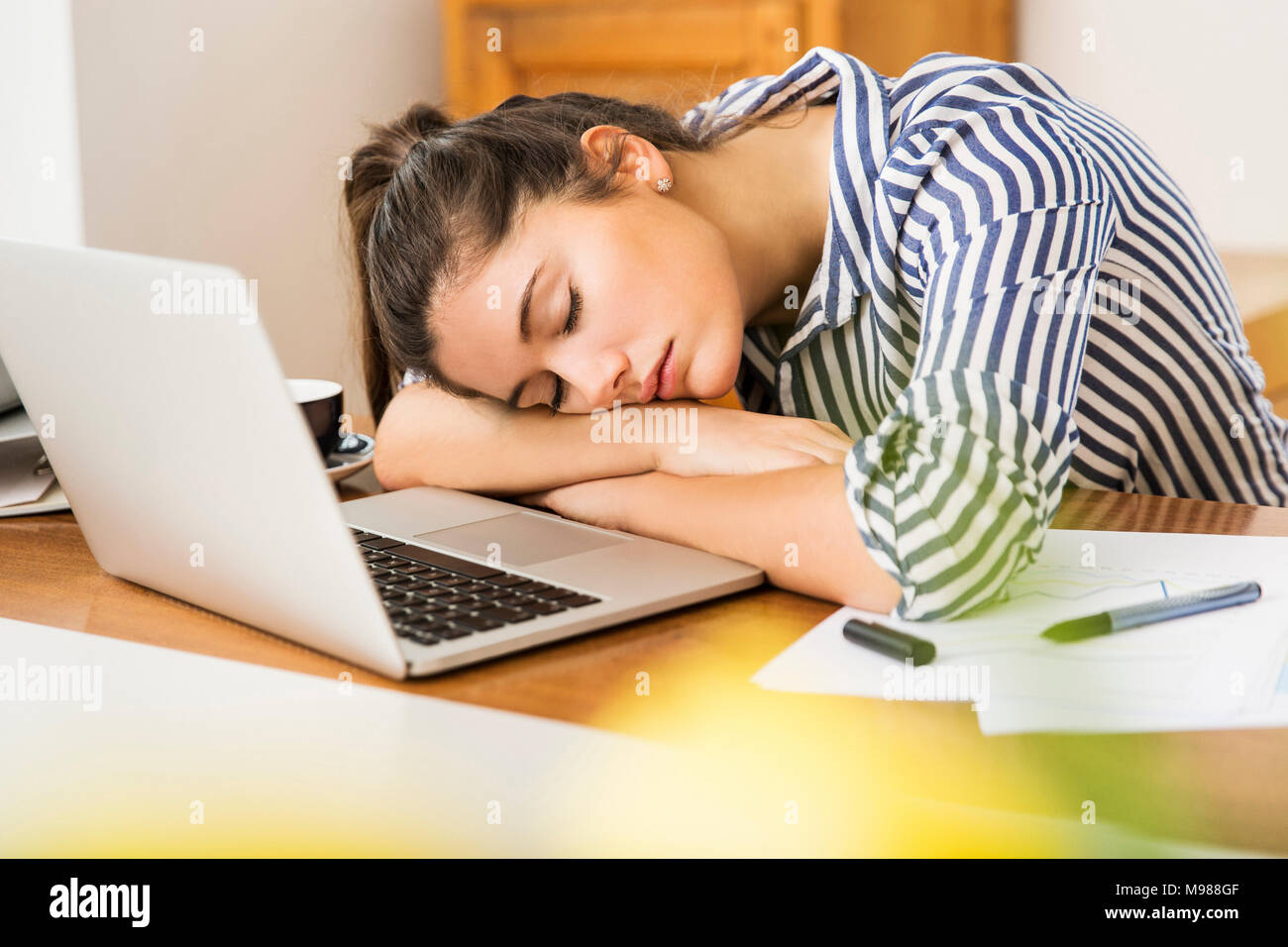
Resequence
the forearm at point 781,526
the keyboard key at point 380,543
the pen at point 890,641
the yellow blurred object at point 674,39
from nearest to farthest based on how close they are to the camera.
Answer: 1. the pen at point 890,641
2. the forearm at point 781,526
3. the keyboard key at point 380,543
4. the yellow blurred object at point 674,39

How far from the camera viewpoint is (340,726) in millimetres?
579

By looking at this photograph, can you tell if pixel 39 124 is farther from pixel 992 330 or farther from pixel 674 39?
pixel 992 330

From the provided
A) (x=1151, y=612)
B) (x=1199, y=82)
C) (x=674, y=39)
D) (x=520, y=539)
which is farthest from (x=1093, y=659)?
(x=1199, y=82)

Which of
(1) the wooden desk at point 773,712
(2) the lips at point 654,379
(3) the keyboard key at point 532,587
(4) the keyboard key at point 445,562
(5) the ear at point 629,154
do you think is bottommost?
(1) the wooden desk at point 773,712

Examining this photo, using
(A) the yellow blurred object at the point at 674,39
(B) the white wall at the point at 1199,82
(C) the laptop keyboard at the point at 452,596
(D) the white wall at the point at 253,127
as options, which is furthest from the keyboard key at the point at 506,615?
(B) the white wall at the point at 1199,82

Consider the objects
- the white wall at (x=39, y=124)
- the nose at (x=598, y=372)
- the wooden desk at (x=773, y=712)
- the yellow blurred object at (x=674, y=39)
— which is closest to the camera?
the wooden desk at (x=773, y=712)

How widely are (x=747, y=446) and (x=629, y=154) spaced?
0.93ft

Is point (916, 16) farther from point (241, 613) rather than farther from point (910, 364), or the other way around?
point (241, 613)

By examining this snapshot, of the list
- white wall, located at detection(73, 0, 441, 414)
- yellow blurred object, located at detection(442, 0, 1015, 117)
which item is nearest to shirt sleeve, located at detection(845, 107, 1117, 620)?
white wall, located at detection(73, 0, 441, 414)

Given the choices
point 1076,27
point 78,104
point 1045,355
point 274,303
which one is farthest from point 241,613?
point 1076,27

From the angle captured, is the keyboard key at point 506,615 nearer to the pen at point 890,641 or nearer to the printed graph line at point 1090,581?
the pen at point 890,641

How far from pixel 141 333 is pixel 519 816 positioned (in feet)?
1.00

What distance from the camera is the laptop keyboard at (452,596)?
667 millimetres

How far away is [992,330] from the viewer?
0.83 meters
